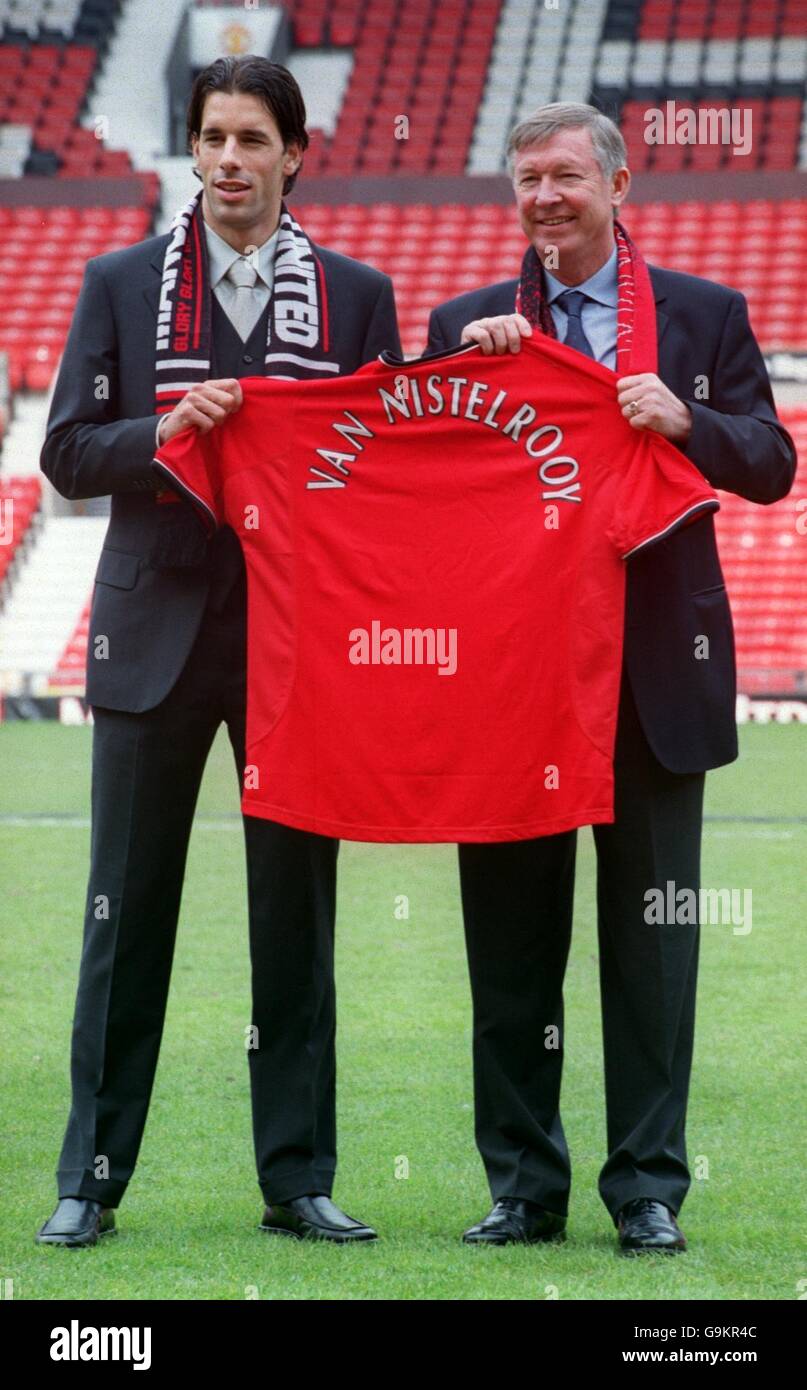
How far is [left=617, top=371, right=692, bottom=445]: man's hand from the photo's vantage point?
2719 mm

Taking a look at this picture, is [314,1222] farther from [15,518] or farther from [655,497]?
[15,518]

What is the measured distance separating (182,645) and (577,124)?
3.19 feet

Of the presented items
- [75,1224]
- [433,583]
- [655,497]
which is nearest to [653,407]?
[655,497]

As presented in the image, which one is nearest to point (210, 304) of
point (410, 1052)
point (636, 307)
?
point (636, 307)

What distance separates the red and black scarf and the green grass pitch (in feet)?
4.33

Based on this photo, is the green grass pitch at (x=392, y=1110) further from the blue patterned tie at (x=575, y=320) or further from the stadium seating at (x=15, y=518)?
the stadium seating at (x=15, y=518)

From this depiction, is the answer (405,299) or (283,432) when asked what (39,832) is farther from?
(405,299)

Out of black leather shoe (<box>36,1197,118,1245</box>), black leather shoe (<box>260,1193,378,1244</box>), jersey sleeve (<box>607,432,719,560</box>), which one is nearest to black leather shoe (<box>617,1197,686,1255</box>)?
black leather shoe (<box>260,1193,378,1244</box>)

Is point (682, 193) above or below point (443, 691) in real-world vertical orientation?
above

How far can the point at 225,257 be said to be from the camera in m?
2.87

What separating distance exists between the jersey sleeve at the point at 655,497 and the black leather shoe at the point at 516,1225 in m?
0.99

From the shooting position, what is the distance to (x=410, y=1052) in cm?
429

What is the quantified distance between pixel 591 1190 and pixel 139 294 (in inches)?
64.6

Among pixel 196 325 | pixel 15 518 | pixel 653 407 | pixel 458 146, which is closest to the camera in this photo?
pixel 653 407
